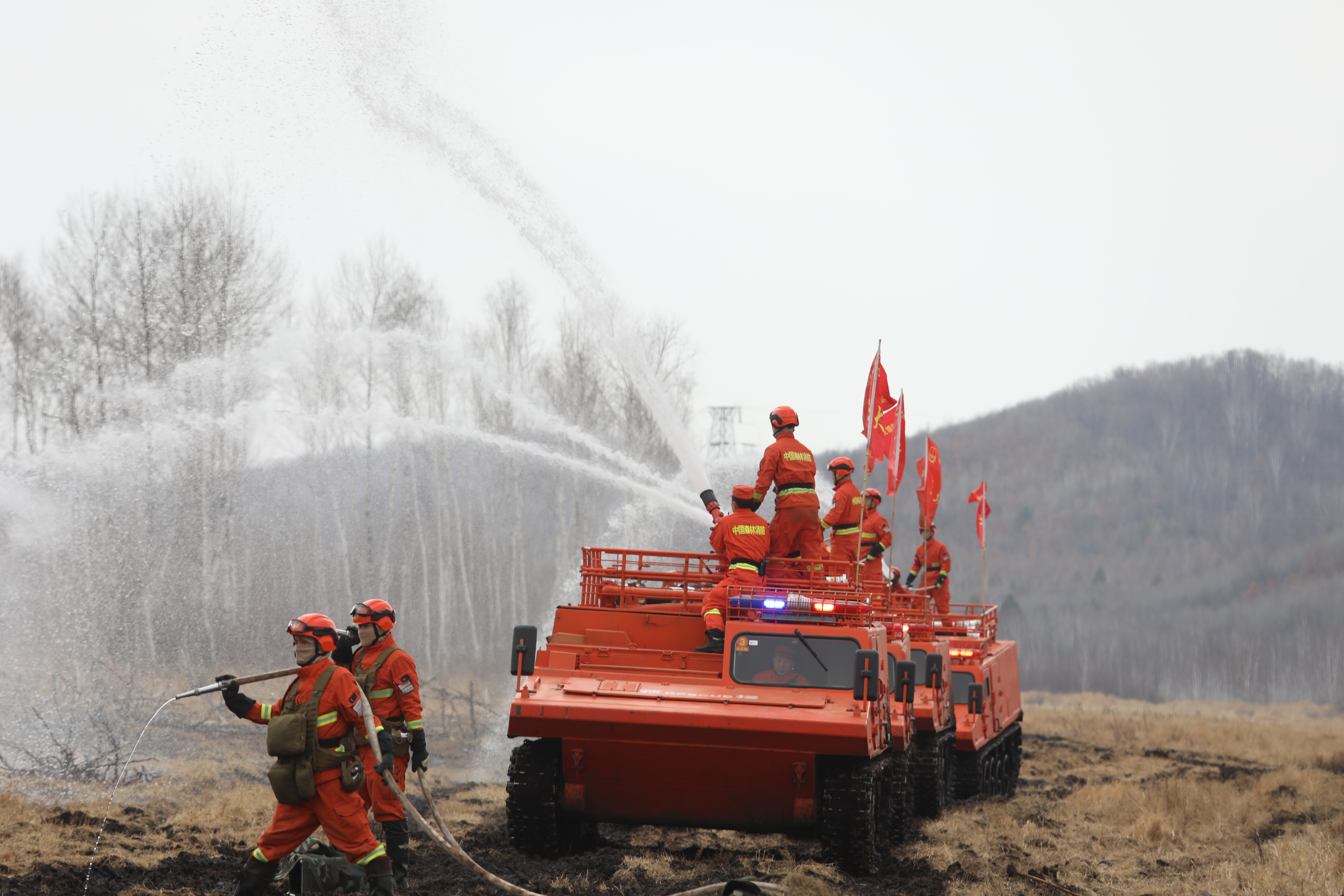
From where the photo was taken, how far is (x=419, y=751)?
352 inches

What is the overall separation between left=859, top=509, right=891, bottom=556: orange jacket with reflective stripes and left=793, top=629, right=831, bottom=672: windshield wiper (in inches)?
245

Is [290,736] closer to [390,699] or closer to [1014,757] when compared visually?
[390,699]

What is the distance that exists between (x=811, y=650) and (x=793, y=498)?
7.41 ft

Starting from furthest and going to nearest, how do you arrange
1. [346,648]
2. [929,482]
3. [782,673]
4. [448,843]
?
[929,482], [782,673], [346,648], [448,843]

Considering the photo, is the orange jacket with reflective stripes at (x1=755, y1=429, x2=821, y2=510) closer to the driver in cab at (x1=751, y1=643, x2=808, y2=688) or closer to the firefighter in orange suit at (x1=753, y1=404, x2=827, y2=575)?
the firefighter in orange suit at (x1=753, y1=404, x2=827, y2=575)

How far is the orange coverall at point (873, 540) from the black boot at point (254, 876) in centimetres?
1055

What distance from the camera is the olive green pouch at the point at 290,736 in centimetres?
729

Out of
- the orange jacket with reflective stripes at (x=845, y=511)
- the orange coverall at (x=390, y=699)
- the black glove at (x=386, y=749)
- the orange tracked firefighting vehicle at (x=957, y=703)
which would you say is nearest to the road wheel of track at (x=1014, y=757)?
the orange tracked firefighting vehicle at (x=957, y=703)

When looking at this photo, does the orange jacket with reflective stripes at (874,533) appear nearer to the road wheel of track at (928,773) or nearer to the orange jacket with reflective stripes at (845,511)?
the orange jacket with reflective stripes at (845,511)

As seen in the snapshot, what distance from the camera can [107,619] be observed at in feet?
79.4

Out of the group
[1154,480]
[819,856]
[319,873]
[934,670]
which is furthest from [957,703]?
[1154,480]

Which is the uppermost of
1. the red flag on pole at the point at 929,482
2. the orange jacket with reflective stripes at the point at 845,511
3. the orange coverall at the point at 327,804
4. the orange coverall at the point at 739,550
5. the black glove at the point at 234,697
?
the red flag on pole at the point at 929,482

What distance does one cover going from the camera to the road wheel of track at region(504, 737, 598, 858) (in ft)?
32.9

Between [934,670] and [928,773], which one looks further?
[928,773]
